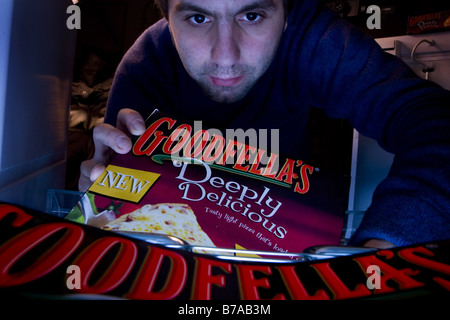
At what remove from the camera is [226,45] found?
673mm

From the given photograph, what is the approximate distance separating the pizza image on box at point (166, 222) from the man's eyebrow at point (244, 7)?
1.47 ft

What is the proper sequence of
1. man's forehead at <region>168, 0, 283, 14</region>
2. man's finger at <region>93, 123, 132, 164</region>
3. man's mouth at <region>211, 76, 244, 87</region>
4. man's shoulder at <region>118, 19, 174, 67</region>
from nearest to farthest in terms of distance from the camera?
man's finger at <region>93, 123, 132, 164</region> < man's forehead at <region>168, 0, 283, 14</region> < man's mouth at <region>211, 76, 244, 87</region> < man's shoulder at <region>118, 19, 174, 67</region>

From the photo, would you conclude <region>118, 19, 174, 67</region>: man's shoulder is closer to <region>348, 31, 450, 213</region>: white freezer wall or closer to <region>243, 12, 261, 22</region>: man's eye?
<region>243, 12, 261, 22</region>: man's eye

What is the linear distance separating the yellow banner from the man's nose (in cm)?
36

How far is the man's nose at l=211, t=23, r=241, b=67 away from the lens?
0.67 meters

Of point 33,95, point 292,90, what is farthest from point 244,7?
point 33,95

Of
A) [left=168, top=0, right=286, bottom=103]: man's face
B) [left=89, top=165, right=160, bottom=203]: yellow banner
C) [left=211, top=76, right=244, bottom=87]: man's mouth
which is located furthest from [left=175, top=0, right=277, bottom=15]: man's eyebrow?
[left=89, top=165, right=160, bottom=203]: yellow banner

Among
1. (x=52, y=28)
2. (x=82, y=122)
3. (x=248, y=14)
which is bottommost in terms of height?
(x=82, y=122)

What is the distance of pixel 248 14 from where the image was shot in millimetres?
697

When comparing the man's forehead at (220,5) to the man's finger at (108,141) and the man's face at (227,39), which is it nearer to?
the man's face at (227,39)

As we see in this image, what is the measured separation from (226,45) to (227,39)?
0.04 feet
